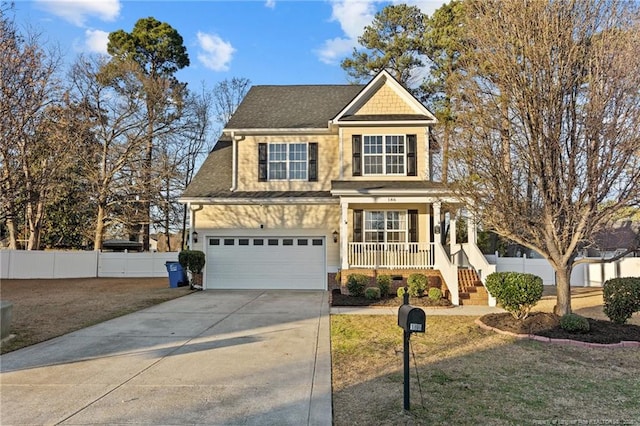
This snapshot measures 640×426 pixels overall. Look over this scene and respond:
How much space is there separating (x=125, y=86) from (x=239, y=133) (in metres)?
12.5

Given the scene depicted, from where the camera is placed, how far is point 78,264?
21.9 meters

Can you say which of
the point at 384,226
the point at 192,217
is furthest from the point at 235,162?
the point at 384,226

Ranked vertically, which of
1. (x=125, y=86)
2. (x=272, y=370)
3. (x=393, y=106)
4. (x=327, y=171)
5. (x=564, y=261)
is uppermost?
(x=125, y=86)

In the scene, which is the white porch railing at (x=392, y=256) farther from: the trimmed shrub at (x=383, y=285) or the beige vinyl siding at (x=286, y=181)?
the beige vinyl siding at (x=286, y=181)

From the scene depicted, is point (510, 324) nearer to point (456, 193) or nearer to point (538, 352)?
point (538, 352)

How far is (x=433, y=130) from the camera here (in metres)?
16.6

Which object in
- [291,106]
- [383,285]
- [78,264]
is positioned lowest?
[383,285]

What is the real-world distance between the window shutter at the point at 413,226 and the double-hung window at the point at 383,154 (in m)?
1.75

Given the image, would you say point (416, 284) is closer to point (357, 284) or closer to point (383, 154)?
point (357, 284)

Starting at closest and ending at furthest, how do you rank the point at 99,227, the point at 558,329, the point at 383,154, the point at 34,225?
the point at 558,329
the point at 383,154
the point at 34,225
the point at 99,227

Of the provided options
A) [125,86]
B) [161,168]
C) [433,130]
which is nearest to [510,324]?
Answer: [433,130]

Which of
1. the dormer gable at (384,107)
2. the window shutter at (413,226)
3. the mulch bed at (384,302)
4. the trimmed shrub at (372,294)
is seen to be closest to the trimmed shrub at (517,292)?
the mulch bed at (384,302)

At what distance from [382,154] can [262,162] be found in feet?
16.0

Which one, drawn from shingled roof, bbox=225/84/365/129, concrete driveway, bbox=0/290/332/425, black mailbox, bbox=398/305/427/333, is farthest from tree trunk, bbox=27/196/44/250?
black mailbox, bbox=398/305/427/333
